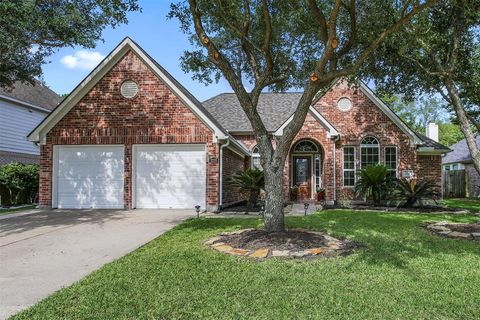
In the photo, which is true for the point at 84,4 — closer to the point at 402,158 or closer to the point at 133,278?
the point at 133,278

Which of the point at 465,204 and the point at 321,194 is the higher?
the point at 321,194

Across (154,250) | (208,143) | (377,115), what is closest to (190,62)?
(208,143)

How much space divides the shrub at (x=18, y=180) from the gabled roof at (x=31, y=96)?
6045 mm

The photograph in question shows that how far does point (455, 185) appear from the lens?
27.3 metres

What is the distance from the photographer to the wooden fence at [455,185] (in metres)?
27.1

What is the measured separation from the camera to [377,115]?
1861 centimetres

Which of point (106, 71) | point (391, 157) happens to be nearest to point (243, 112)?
point (391, 157)

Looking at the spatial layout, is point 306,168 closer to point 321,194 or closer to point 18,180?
point 321,194

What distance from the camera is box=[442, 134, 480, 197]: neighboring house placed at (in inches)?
1079

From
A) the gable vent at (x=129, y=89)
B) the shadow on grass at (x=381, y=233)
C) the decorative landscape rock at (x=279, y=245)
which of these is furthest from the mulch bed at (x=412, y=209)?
the gable vent at (x=129, y=89)

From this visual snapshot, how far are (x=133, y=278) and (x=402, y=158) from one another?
1636cm

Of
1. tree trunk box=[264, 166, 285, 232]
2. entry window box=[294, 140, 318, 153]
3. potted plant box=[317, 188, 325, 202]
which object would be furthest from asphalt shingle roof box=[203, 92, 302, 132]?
tree trunk box=[264, 166, 285, 232]

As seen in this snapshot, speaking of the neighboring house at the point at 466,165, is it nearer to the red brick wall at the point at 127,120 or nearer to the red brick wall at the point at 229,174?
the red brick wall at the point at 229,174

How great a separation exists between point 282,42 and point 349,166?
31.4 feet
